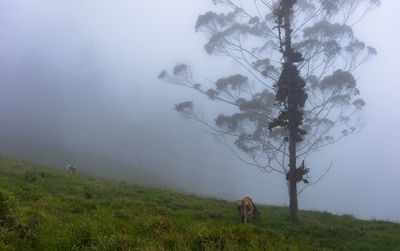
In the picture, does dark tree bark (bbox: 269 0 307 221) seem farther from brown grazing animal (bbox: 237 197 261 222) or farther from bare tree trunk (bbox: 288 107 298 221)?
brown grazing animal (bbox: 237 197 261 222)

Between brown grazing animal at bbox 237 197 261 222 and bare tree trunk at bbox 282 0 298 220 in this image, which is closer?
brown grazing animal at bbox 237 197 261 222

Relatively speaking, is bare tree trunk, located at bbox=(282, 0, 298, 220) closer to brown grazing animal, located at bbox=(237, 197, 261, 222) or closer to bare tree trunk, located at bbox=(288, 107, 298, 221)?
bare tree trunk, located at bbox=(288, 107, 298, 221)

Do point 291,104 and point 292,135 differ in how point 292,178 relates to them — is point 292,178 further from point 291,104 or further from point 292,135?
point 291,104

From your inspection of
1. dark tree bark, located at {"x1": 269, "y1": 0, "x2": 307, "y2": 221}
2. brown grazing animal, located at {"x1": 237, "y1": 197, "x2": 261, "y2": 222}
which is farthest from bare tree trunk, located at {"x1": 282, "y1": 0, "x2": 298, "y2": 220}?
brown grazing animal, located at {"x1": 237, "y1": 197, "x2": 261, "y2": 222}

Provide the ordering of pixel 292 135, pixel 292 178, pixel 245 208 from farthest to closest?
pixel 292 135, pixel 292 178, pixel 245 208

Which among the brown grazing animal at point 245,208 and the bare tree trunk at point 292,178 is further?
the bare tree trunk at point 292,178

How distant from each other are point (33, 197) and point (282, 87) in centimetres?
1035

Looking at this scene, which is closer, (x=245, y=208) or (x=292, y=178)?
(x=245, y=208)

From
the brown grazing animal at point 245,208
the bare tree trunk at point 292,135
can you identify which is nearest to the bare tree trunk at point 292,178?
the bare tree trunk at point 292,135

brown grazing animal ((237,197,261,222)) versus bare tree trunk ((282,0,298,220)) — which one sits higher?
bare tree trunk ((282,0,298,220))

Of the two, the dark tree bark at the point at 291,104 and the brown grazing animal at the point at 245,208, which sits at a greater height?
the dark tree bark at the point at 291,104

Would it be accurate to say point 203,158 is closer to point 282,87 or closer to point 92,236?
point 282,87

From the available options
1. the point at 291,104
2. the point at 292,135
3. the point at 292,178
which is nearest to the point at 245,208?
the point at 292,178

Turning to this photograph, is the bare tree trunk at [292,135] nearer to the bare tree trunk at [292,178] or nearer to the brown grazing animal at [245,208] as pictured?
the bare tree trunk at [292,178]
